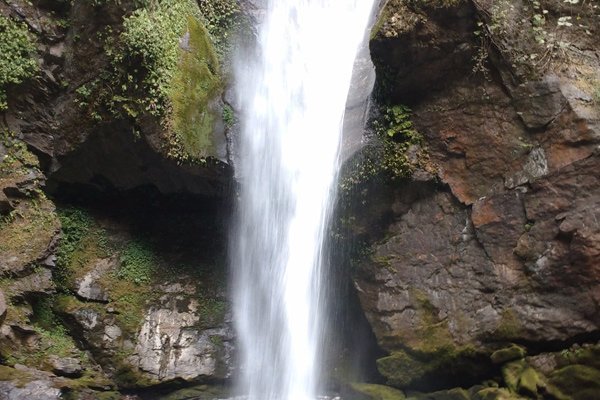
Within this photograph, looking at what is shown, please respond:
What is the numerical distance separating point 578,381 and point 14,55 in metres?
8.49

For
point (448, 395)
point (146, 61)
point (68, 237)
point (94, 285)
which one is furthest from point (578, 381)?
point (68, 237)

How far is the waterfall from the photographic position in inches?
296

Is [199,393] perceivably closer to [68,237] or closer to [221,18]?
[68,237]

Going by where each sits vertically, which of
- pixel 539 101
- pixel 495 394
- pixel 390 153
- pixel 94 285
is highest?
pixel 539 101

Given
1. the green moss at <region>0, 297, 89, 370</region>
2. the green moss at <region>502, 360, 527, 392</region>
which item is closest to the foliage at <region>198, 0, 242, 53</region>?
the green moss at <region>0, 297, 89, 370</region>

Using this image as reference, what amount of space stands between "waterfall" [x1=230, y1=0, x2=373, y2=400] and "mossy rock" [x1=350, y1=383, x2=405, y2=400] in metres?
0.81

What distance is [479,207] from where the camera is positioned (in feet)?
20.6

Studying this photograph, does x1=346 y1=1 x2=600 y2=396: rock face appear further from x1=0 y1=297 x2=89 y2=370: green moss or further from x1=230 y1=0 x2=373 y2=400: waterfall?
x1=0 y1=297 x2=89 y2=370: green moss

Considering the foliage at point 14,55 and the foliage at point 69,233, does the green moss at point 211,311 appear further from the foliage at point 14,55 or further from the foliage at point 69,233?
the foliage at point 14,55

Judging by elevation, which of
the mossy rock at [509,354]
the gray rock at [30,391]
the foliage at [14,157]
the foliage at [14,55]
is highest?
the foliage at [14,55]

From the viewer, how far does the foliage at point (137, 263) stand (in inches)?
321

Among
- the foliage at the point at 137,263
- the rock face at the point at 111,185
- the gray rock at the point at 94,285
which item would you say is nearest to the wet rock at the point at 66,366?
the rock face at the point at 111,185

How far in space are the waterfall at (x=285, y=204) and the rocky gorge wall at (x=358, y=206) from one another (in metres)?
0.42

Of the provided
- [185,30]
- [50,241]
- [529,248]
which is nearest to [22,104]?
[50,241]
